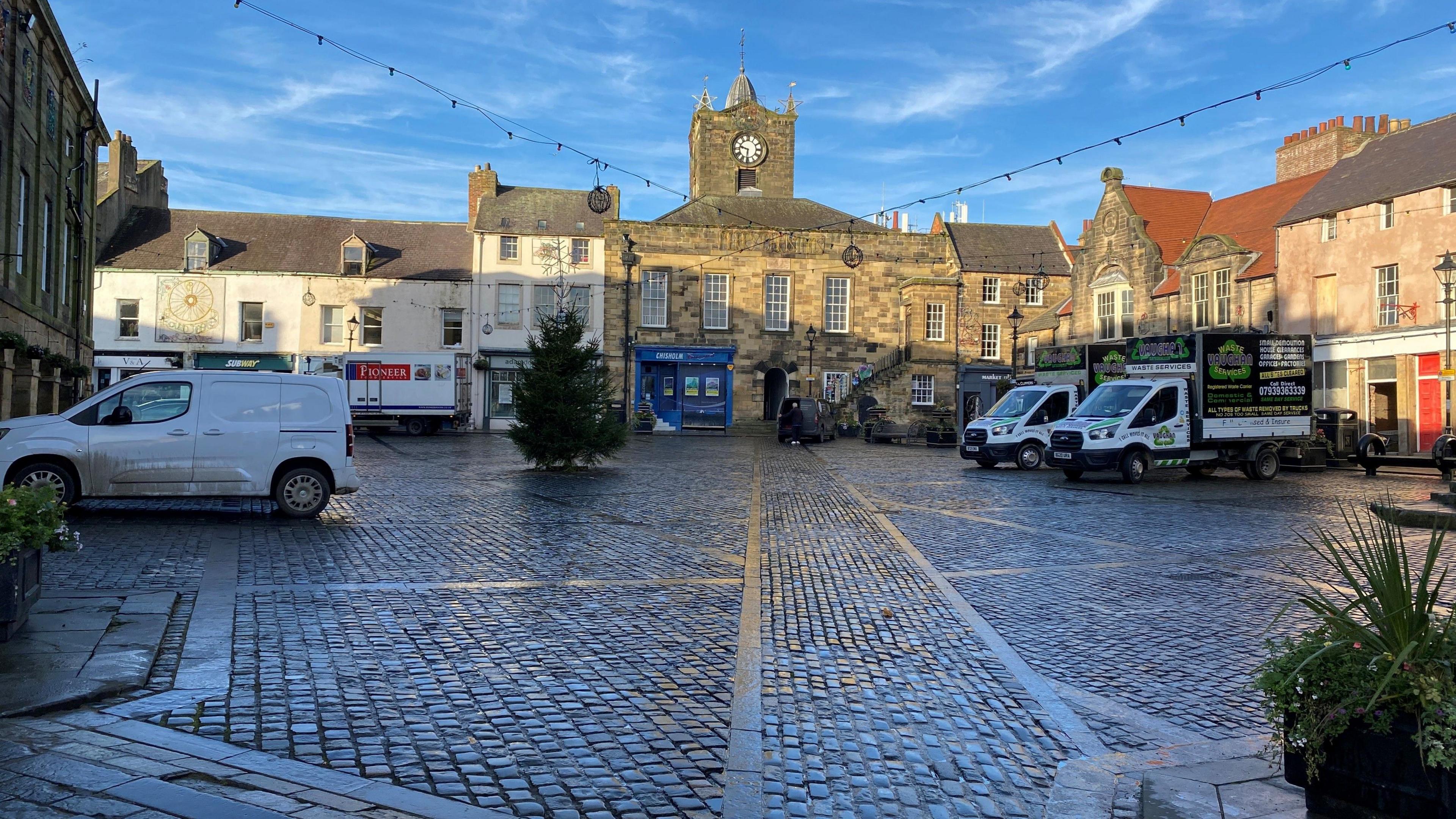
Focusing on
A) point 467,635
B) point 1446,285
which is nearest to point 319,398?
point 467,635

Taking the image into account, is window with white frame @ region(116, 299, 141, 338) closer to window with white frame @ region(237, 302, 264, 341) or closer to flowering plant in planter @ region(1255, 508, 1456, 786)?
window with white frame @ region(237, 302, 264, 341)

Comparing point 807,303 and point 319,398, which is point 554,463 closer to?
point 319,398

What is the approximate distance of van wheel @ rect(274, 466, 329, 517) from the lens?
41.2 ft

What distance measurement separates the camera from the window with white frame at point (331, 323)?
4428 centimetres

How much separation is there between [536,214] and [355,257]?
26.1 ft

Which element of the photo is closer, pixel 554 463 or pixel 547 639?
pixel 547 639

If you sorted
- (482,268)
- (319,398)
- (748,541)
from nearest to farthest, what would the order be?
(748,541) < (319,398) < (482,268)

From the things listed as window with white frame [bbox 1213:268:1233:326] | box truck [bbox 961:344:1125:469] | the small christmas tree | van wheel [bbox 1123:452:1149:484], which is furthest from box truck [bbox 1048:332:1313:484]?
window with white frame [bbox 1213:268:1233:326]

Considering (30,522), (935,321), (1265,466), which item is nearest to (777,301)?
(935,321)

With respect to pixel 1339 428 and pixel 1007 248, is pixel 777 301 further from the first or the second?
pixel 1339 428

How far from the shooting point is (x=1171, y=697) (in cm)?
558

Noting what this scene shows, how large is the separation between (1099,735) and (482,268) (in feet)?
140

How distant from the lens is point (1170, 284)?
36.0 meters

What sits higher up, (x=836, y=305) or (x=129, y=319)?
(x=836, y=305)
